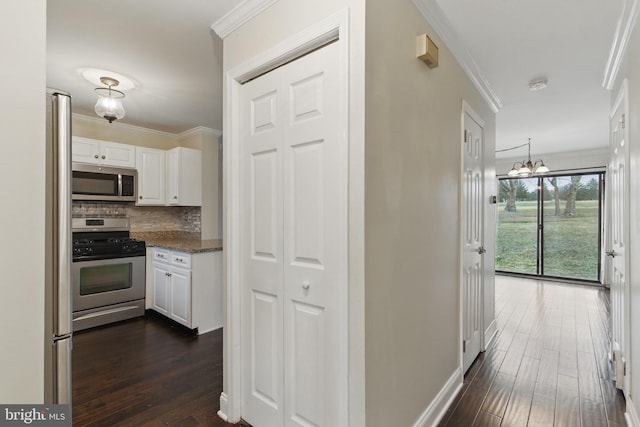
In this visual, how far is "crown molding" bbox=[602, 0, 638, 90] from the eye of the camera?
171cm

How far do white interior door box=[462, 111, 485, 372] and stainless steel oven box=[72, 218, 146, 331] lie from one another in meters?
3.59

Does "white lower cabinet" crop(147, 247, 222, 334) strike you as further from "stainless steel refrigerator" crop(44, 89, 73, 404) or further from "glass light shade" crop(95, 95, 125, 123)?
"stainless steel refrigerator" crop(44, 89, 73, 404)

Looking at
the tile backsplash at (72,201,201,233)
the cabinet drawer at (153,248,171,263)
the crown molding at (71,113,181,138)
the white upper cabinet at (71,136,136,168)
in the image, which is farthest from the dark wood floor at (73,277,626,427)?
the crown molding at (71,113,181,138)

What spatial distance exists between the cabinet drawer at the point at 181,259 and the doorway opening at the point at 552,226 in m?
6.36

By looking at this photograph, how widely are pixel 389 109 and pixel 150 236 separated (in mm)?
4132

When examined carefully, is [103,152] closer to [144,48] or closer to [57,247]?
[144,48]

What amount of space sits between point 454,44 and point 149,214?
4278 mm

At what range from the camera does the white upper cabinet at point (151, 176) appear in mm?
3982

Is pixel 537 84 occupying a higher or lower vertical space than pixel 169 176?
higher

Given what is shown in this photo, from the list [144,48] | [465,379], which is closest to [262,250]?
[144,48]

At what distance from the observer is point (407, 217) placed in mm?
1599

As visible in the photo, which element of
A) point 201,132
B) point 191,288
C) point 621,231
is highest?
point 201,132

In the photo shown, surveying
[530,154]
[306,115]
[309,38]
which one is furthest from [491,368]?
[530,154]

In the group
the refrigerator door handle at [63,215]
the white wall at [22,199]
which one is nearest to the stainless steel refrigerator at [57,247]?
the refrigerator door handle at [63,215]
